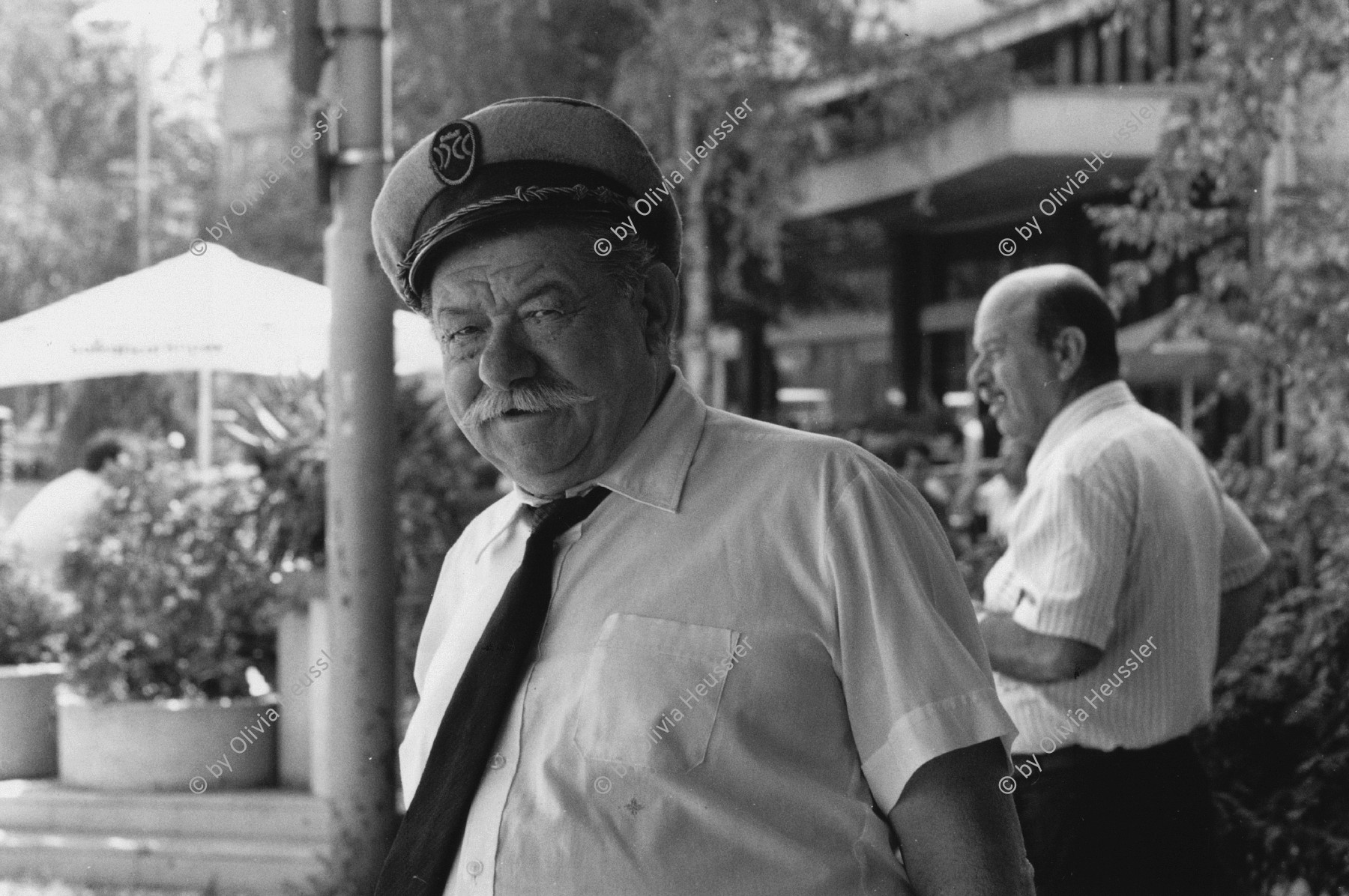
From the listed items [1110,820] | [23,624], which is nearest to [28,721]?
[23,624]

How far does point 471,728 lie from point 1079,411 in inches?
77.9

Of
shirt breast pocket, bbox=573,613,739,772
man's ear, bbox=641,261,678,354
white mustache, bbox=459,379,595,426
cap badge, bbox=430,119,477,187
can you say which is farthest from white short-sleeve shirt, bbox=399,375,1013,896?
cap badge, bbox=430,119,477,187

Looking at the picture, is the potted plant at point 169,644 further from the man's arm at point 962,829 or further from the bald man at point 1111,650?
the man's arm at point 962,829

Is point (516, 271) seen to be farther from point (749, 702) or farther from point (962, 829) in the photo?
point (962, 829)

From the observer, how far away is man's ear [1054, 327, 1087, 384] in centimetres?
351

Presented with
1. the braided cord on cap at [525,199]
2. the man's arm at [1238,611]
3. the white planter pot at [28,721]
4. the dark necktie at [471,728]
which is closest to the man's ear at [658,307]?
the braided cord on cap at [525,199]

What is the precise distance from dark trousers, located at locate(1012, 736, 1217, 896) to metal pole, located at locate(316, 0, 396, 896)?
2.11m

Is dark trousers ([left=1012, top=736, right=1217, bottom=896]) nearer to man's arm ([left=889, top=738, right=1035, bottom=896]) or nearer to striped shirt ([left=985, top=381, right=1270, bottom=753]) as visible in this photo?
striped shirt ([left=985, top=381, right=1270, bottom=753])

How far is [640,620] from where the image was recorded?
175 centimetres

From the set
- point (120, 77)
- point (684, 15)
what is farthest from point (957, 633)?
point (120, 77)

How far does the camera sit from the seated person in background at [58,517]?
843 cm

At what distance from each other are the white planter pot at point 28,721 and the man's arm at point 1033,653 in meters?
5.87

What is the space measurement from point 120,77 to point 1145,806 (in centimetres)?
2429

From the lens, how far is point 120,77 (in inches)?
987
